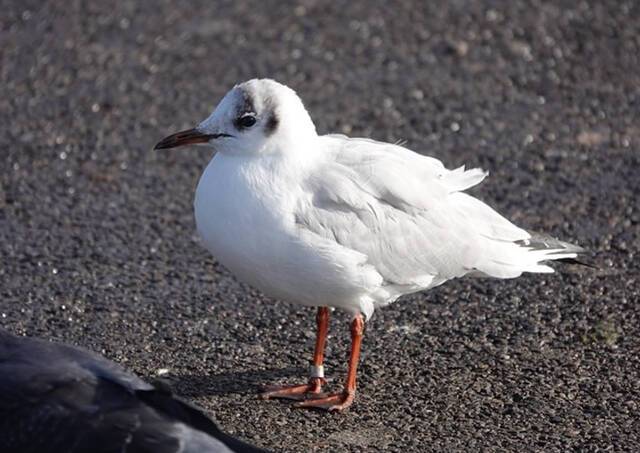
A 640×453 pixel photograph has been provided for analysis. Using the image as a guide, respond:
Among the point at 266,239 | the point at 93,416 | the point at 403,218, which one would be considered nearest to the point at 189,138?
the point at 266,239

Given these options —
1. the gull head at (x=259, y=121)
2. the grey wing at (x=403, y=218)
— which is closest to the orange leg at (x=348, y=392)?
the grey wing at (x=403, y=218)

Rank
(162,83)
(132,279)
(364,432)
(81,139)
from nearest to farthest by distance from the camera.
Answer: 1. (364,432)
2. (132,279)
3. (81,139)
4. (162,83)

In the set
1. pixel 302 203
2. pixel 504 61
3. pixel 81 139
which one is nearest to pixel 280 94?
pixel 302 203

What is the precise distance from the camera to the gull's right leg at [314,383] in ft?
17.3

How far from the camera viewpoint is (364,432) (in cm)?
497

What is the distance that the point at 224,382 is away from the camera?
17.5 feet

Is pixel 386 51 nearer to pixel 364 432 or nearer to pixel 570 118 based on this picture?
pixel 570 118

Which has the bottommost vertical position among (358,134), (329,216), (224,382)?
(224,382)

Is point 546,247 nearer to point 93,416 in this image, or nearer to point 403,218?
point 403,218

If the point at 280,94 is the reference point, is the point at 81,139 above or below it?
below

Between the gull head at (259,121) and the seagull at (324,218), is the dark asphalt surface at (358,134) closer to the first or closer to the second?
the seagull at (324,218)

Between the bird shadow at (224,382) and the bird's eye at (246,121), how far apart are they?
1106 millimetres

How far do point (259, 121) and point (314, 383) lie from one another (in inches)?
45.3

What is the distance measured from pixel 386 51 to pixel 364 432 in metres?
4.66
